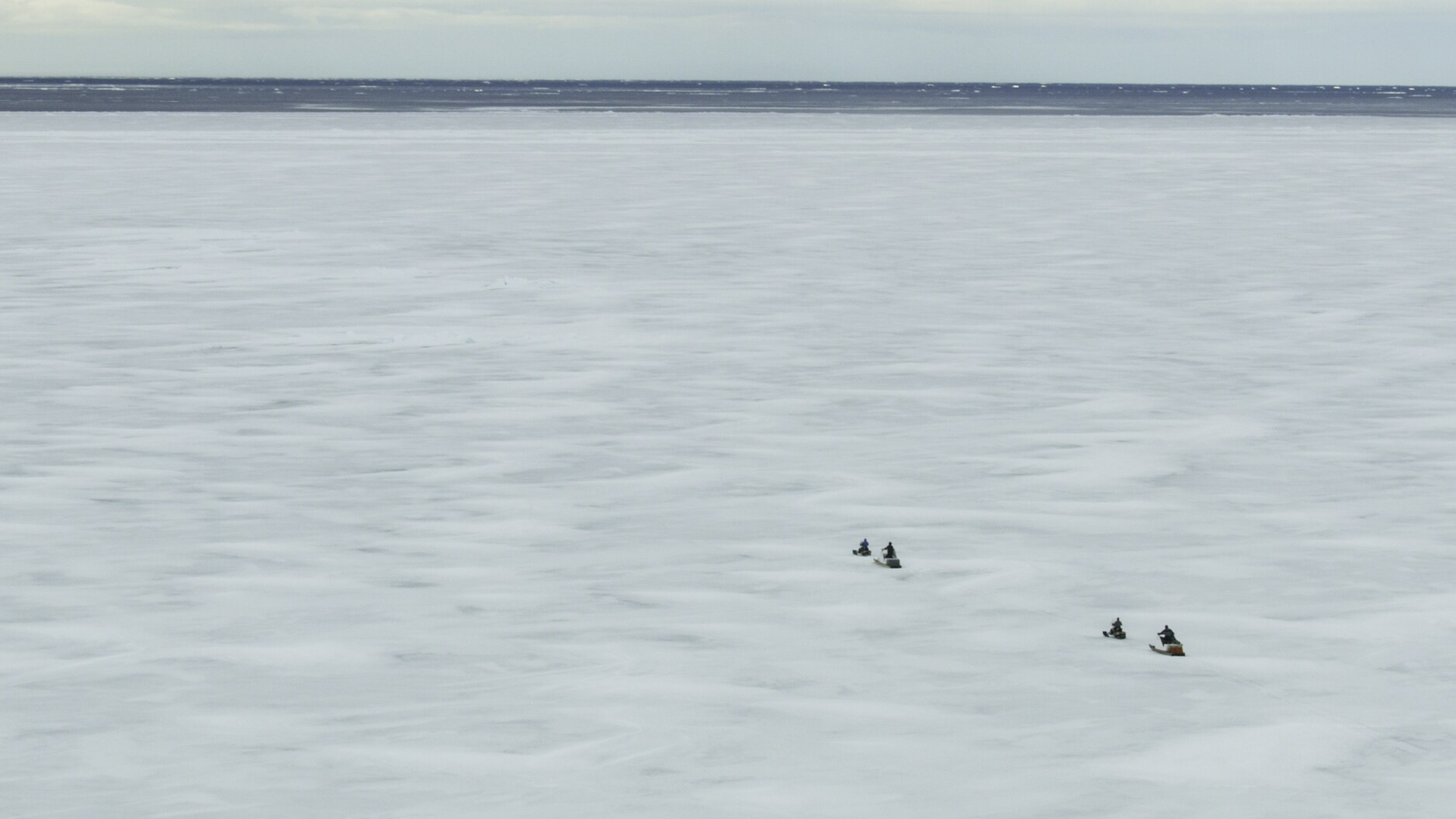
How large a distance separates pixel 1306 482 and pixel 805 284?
8258mm

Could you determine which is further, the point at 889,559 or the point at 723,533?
the point at 723,533

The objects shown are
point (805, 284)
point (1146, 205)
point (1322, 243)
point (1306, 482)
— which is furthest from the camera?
point (1146, 205)

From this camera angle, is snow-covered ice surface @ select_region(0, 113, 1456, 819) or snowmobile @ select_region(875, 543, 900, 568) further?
snowmobile @ select_region(875, 543, 900, 568)

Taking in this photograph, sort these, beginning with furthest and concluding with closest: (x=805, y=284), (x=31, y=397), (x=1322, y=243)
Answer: (x=1322, y=243), (x=805, y=284), (x=31, y=397)

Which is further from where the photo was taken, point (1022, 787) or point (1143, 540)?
point (1143, 540)

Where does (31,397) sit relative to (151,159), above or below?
below

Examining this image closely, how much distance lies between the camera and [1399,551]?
7766 mm

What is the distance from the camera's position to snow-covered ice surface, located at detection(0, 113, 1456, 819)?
17.7 ft

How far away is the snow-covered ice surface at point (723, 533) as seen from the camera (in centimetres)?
541

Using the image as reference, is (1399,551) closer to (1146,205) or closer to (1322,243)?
(1322,243)

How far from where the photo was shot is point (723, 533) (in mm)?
8055

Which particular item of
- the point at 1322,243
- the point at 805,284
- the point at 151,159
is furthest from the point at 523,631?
the point at 151,159

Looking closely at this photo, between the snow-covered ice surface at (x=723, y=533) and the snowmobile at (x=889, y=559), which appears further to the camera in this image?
the snowmobile at (x=889, y=559)

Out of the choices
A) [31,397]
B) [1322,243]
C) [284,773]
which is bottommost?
[284,773]
